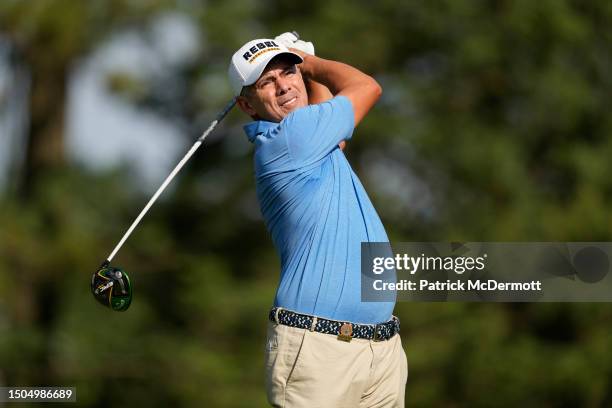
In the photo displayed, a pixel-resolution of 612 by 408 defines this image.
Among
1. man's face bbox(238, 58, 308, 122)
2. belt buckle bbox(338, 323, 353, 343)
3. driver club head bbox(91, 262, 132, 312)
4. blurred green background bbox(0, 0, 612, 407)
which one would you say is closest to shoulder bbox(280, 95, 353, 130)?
man's face bbox(238, 58, 308, 122)

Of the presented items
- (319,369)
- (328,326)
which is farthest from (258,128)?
(319,369)

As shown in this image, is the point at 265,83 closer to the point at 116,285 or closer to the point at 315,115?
the point at 315,115

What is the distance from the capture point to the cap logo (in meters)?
3.25

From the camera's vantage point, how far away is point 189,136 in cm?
1083

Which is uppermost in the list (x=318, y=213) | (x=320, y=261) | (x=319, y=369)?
(x=318, y=213)

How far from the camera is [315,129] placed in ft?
10.1

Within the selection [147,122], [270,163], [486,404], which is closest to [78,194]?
[147,122]

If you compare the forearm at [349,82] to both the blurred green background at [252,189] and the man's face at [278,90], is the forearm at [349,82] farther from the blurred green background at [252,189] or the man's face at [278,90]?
the blurred green background at [252,189]

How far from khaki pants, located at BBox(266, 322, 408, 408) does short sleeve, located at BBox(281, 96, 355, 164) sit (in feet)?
1.60

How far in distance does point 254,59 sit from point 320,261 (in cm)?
64

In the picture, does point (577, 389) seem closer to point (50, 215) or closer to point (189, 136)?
point (189, 136)

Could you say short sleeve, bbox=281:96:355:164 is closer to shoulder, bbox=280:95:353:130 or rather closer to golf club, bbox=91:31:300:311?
shoulder, bbox=280:95:353:130

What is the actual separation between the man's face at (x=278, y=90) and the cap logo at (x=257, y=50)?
38 mm

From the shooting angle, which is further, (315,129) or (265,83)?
(265,83)
